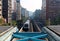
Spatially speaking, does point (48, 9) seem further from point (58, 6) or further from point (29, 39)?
point (29, 39)

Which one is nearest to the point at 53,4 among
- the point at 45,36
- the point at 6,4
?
the point at 6,4

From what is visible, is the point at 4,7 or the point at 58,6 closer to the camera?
the point at 4,7

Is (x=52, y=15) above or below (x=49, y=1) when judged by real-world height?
below

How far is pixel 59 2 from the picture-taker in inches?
5007

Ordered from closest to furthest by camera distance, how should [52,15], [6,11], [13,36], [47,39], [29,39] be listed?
[29,39] < [47,39] < [13,36] < [6,11] < [52,15]

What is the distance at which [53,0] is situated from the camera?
126 metres

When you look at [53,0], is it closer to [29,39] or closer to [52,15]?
[52,15]

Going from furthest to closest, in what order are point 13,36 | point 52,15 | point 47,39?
point 52,15 → point 13,36 → point 47,39

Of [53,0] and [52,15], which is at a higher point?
[53,0]

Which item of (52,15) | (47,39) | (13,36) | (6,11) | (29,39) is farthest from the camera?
(52,15)

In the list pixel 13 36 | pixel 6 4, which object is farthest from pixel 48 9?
pixel 13 36

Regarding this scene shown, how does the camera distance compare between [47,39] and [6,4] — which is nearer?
[47,39]

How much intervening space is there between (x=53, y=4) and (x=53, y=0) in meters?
2.64

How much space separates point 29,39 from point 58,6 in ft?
384
